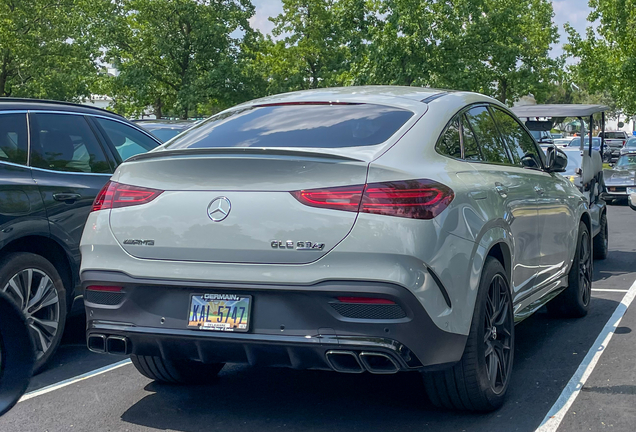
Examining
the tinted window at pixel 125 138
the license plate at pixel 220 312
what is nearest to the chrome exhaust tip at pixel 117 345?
the license plate at pixel 220 312

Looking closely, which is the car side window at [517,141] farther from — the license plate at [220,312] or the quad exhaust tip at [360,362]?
the license plate at [220,312]

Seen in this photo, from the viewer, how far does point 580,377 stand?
5.18 meters

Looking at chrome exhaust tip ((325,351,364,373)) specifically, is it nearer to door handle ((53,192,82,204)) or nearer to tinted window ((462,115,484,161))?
tinted window ((462,115,484,161))

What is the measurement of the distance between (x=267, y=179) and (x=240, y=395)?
1571 millimetres

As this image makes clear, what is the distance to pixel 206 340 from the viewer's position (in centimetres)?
391

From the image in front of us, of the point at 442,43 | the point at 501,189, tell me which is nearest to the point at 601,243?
the point at 501,189

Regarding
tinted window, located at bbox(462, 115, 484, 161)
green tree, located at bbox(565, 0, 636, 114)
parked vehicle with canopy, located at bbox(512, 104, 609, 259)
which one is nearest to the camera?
tinted window, located at bbox(462, 115, 484, 161)

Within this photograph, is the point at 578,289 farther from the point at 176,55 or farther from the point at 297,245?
the point at 176,55

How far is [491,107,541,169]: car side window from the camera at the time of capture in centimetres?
585

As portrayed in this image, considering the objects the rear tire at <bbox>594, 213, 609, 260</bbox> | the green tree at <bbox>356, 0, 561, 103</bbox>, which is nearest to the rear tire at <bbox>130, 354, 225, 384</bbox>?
the rear tire at <bbox>594, 213, 609, 260</bbox>

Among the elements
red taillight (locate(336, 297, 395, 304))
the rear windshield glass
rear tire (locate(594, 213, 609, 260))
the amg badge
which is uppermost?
the rear windshield glass

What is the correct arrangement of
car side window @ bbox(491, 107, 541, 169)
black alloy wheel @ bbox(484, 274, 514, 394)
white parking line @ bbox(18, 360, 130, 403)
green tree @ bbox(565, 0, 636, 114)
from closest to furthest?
black alloy wheel @ bbox(484, 274, 514, 394) < white parking line @ bbox(18, 360, 130, 403) < car side window @ bbox(491, 107, 541, 169) < green tree @ bbox(565, 0, 636, 114)

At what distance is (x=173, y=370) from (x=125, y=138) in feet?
8.38

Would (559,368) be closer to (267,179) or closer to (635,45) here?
(267,179)
